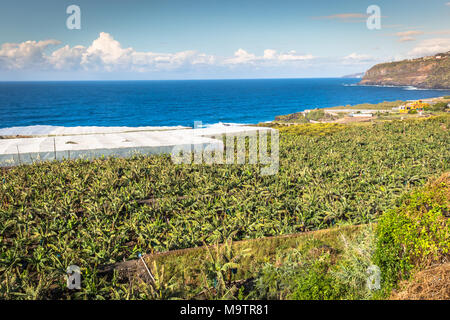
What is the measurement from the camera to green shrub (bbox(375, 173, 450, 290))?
6.89 metres

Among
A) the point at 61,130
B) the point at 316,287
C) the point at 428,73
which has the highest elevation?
the point at 428,73

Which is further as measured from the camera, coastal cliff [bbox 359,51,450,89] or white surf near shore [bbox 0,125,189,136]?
coastal cliff [bbox 359,51,450,89]

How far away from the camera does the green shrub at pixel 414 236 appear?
6891 mm

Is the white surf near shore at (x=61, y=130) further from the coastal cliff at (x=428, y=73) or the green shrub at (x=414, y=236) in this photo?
the coastal cliff at (x=428, y=73)

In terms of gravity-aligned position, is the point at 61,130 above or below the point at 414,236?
above

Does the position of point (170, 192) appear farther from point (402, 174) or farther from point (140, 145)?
point (402, 174)

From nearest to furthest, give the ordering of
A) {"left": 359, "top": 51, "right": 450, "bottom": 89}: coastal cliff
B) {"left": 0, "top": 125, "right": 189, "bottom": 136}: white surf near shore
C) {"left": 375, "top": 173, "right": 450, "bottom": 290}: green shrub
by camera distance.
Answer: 1. {"left": 375, "top": 173, "right": 450, "bottom": 290}: green shrub
2. {"left": 0, "top": 125, "right": 189, "bottom": 136}: white surf near shore
3. {"left": 359, "top": 51, "right": 450, "bottom": 89}: coastal cliff

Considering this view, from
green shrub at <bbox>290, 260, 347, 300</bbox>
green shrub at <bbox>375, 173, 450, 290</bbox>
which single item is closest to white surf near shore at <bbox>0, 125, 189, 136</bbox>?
green shrub at <bbox>290, 260, 347, 300</bbox>

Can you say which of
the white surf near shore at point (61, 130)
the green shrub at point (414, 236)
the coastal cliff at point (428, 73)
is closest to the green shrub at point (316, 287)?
the green shrub at point (414, 236)

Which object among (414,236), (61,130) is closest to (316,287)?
(414,236)

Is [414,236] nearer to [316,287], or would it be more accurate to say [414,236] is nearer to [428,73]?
[316,287]

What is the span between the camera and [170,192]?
46.8 feet

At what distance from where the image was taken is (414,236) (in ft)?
23.5

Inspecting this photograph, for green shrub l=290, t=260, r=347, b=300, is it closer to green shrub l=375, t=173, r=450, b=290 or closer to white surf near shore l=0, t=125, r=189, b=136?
green shrub l=375, t=173, r=450, b=290
